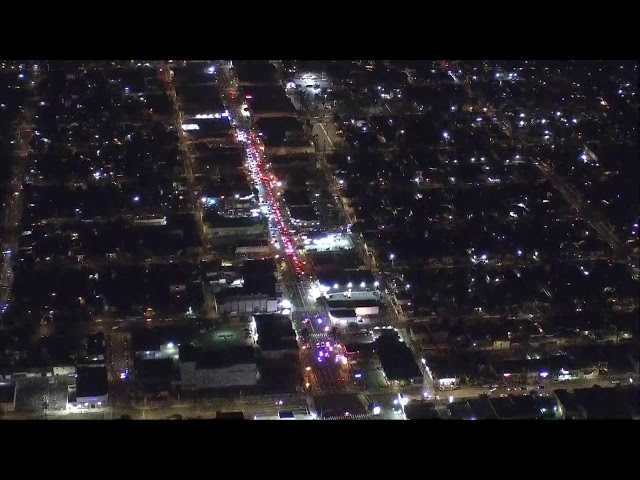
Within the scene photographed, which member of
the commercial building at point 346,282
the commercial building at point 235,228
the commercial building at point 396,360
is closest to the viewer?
the commercial building at point 396,360

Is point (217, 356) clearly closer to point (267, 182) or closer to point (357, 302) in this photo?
point (357, 302)

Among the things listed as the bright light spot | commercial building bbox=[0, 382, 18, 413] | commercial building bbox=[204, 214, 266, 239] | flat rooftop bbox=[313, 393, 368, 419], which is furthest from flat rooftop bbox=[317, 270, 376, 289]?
commercial building bbox=[0, 382, 18, 413]

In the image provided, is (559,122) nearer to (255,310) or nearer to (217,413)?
(255,310)

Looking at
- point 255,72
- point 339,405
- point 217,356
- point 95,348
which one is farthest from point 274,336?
point 255,72

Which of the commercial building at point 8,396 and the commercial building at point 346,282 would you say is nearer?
the commercial building at point 8,396

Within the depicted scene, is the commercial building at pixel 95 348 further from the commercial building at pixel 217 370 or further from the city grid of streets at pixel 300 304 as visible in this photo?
the city grid of streets at pixel 300 304

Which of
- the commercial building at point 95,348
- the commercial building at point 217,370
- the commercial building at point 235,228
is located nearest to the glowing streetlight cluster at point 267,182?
the commercial building at point 235,228
